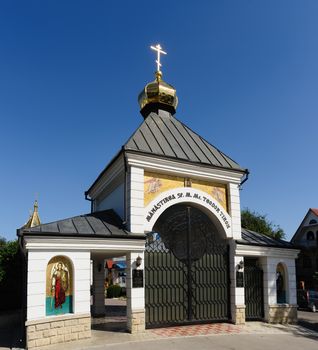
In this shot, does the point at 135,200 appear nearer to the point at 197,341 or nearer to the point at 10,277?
the point at 197,341

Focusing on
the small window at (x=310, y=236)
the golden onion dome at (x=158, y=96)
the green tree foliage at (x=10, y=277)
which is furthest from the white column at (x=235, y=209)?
the small window at (x=310, y=236)

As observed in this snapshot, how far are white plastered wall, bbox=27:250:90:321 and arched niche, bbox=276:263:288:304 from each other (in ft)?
22.2

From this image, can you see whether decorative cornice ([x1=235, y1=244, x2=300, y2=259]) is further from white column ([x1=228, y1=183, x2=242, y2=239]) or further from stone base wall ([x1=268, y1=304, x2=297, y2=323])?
stone base wall ([x1=268, y1=304, x2=297, y2=323])

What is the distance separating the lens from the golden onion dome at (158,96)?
14227mm

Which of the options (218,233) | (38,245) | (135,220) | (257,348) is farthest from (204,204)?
(38,245)

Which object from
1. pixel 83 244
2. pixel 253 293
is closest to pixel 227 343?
pixel 253 293

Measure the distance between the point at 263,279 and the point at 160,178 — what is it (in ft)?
16.5

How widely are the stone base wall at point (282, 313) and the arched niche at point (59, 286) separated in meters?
6.61

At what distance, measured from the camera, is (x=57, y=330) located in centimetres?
864

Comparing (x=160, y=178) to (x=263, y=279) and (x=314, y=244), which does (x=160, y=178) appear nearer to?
(x=263, y=279)

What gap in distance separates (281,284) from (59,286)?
7686 mm

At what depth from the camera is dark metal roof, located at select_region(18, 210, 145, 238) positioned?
8977 mm

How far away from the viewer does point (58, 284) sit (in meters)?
8.95

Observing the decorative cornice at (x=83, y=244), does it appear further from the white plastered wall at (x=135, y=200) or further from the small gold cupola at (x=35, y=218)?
the small gold cupola at (x=35, y=218)
